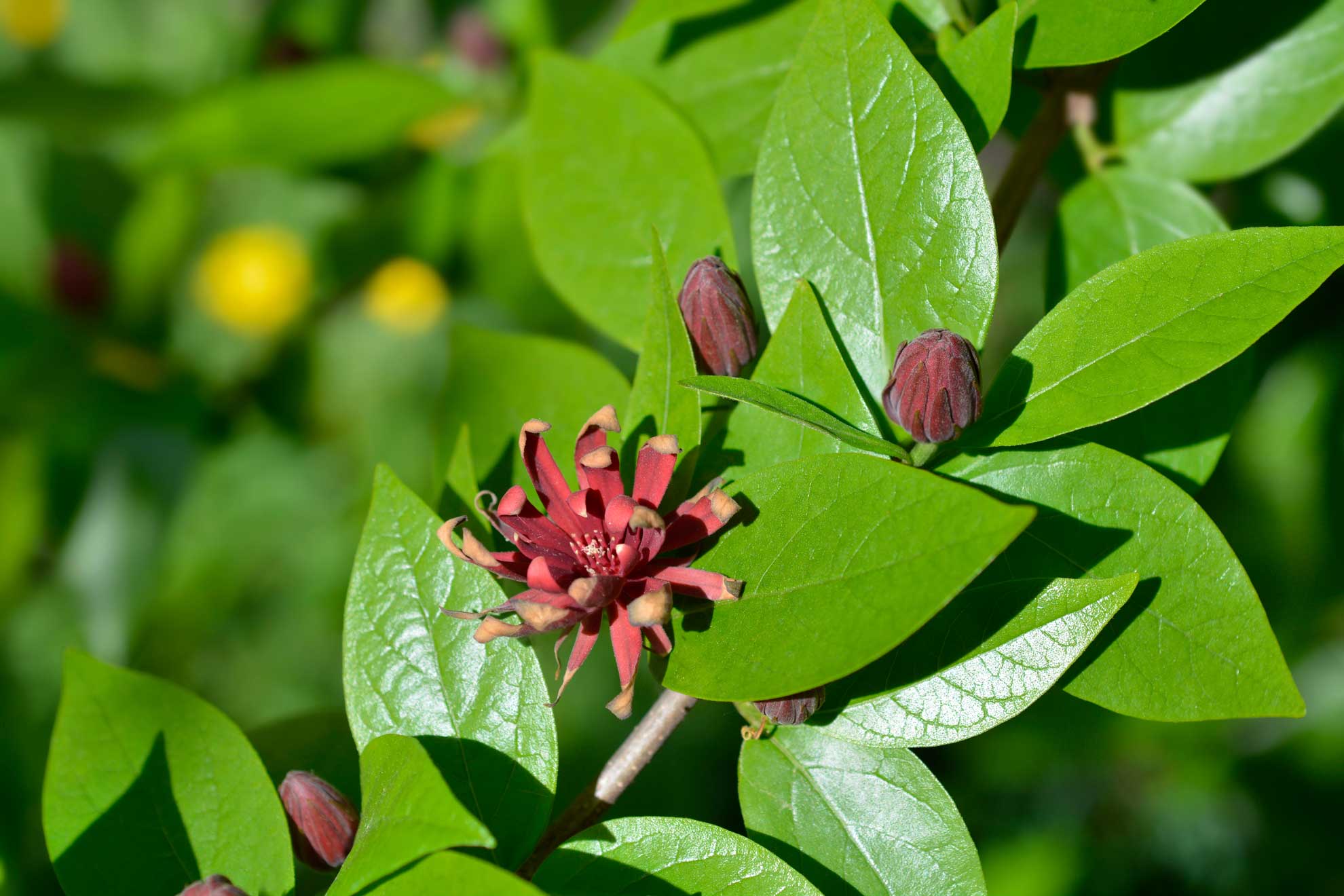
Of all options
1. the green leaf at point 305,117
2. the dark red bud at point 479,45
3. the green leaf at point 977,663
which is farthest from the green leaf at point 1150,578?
the dark red bud at point 479,45

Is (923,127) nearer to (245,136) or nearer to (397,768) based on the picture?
(397,768)

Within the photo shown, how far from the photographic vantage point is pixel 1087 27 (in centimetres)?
90

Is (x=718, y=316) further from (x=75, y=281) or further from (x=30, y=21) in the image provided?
(x=30, y=21)

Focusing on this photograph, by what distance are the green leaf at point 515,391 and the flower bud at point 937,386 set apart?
0.30m

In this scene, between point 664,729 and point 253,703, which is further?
point 253,703

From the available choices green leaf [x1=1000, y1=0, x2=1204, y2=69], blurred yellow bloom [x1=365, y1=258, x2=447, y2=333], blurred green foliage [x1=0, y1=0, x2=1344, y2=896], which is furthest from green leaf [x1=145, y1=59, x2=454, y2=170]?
green leaf [x1=1000, y1=0, x2=1204, y2=69]

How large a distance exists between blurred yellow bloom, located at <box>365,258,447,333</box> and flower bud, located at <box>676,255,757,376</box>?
4.49ft

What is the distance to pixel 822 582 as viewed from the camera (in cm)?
70

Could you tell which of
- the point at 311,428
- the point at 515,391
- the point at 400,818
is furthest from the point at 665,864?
the point at 311,428

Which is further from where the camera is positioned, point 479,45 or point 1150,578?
point 479,45

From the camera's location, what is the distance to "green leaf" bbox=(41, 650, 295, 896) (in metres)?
0.90

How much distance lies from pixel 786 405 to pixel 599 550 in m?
0.20

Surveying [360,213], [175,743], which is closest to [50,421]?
[360,213]

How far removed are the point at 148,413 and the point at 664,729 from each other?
5.37 ft
